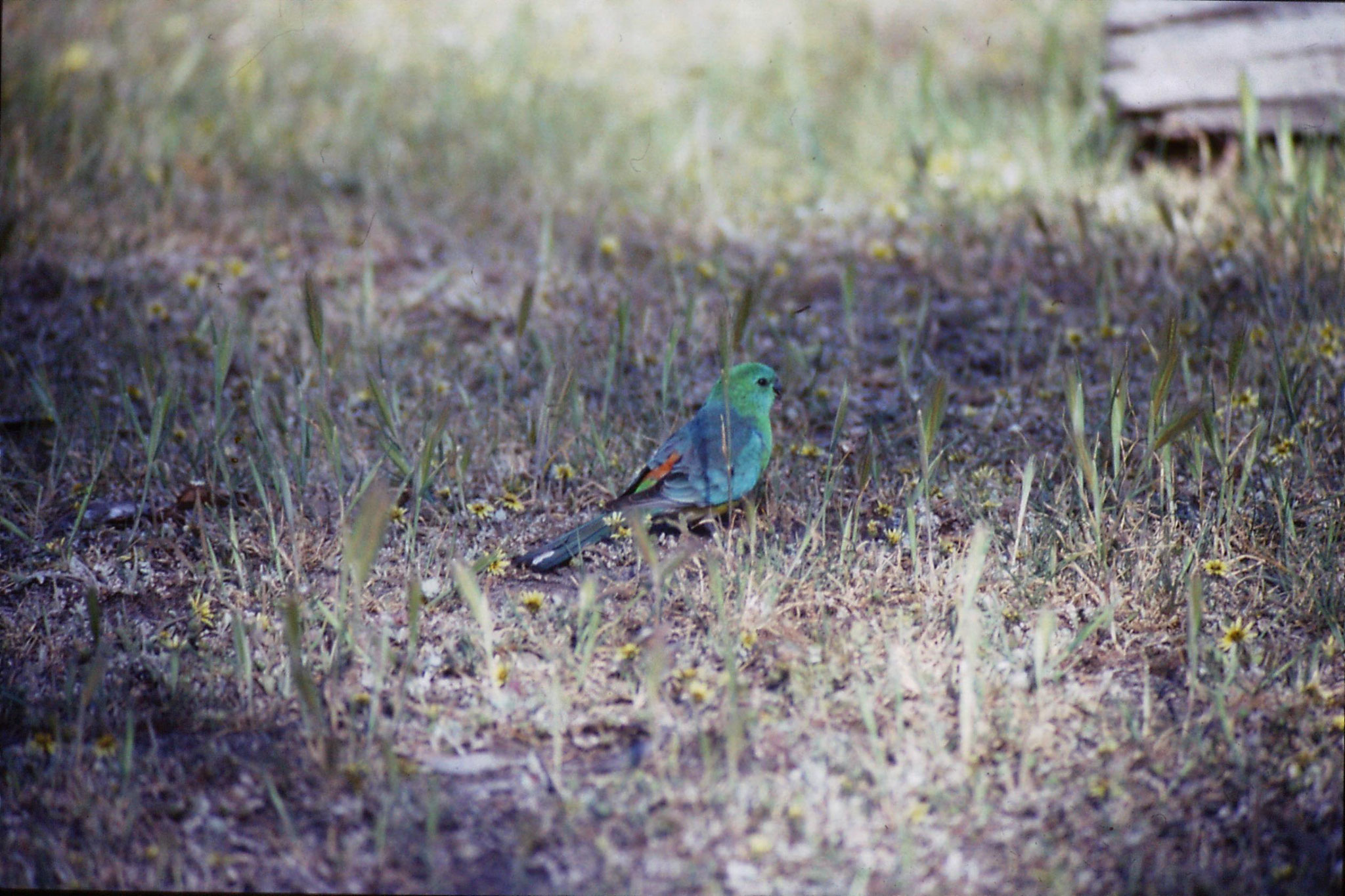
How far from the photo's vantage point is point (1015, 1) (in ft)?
22.6

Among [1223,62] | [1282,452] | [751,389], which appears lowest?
[1282,452]

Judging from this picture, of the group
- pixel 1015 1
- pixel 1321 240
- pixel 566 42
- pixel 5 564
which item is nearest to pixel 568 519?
pixel 5 564

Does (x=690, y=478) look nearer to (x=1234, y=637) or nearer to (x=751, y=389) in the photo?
(x=751, y=389)

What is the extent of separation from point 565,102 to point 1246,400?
12.9ft

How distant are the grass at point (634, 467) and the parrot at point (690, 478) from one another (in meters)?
0.09

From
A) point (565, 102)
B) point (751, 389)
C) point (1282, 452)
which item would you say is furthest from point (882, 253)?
point (565, 102)

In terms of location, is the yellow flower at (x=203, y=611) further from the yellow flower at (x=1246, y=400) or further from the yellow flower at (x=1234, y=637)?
the yellow flower at (x=1246, y=400)

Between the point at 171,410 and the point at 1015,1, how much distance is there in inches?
219

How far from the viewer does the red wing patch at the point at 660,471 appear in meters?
3.00

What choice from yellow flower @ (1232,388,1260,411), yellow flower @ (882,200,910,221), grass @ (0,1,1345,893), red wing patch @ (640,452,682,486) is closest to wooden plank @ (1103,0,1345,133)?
grass @ (0,1,1345,893)

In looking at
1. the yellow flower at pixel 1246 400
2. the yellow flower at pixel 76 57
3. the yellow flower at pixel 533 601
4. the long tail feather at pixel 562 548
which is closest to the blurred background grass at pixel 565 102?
the yellow flower at pixel 76 57

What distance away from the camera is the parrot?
2.91 metres

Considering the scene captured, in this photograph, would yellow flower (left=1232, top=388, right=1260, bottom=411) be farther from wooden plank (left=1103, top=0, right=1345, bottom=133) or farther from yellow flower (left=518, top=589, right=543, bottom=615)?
yellow flower (left=518, top=589, right=543, bottom=615)

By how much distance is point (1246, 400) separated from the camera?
349cm
